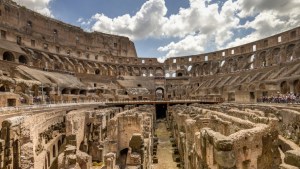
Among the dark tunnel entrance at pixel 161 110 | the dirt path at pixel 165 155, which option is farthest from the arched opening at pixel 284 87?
the dark tunnel entrance at pixel 161 110

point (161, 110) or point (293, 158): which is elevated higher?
point (293, 158)

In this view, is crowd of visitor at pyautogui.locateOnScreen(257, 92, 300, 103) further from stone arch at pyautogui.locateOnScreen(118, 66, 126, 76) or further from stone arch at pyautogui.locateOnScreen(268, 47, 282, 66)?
stone arch at pyautogui.locateOnScreen(118, 66, 126, 76)

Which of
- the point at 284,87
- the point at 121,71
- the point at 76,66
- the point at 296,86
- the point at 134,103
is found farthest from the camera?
the point at 121,71

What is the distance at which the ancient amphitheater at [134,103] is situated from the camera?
8.79m

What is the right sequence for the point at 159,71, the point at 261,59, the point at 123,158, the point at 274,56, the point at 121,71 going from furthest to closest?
the point at 159,71 → the point at 121,71 → the point at 261,59 → the point at 274,56 → the point at 123,158

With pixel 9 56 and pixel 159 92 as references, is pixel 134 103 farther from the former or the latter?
pixel 159 92

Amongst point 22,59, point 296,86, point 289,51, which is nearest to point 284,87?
point 296,86

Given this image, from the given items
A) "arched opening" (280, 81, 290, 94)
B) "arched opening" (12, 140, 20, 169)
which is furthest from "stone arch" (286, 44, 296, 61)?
"arched opening" (12, 140, 20, 169)

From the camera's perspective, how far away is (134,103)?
40844mm

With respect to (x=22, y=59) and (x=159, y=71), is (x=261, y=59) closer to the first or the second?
(x=159, y=71)

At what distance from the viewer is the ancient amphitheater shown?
8.79m

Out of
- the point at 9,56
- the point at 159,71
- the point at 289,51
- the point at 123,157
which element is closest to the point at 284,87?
the point at 289,51

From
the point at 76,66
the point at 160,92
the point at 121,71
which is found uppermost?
the point at 76,66

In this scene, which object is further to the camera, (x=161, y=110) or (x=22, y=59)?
(x=161, y=110)
